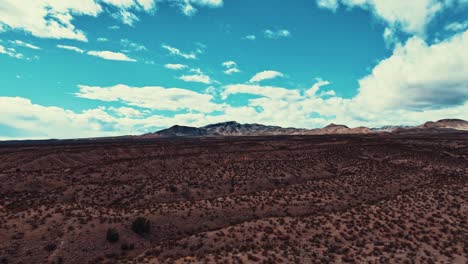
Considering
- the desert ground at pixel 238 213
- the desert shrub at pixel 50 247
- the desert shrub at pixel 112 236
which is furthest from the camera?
the desert shrub at pixel 112 236

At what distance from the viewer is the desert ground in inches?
1282

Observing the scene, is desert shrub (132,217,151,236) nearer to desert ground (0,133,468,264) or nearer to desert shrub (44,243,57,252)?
desert ground (0,133,468,264)

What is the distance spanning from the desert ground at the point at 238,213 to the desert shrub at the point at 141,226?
10cm

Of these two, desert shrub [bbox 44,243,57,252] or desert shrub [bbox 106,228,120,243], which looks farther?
desert shrub [bbox 106,228,120,243]

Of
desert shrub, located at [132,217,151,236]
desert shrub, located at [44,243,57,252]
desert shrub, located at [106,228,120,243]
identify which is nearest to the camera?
desert shrub, located at [44,243,57,252]

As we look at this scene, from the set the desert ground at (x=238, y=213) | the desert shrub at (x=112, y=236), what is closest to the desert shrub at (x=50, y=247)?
the desert ground at (x=238, y=213)

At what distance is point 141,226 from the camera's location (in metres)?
37.3

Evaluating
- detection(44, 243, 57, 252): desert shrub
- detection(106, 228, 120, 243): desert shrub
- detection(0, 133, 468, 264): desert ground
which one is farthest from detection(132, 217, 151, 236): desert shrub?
detection(44, 243, 57, 252): desert shrub

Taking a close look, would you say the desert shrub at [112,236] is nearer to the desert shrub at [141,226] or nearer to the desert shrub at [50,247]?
the desert shrub at [141,226]

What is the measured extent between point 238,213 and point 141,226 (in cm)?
1144

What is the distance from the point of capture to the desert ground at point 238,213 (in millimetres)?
32562

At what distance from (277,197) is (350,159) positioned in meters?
34.6

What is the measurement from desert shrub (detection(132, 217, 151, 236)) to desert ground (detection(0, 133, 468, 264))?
97mm

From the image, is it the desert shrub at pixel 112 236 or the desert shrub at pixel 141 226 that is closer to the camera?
the desert shrub at pixel 112 236
